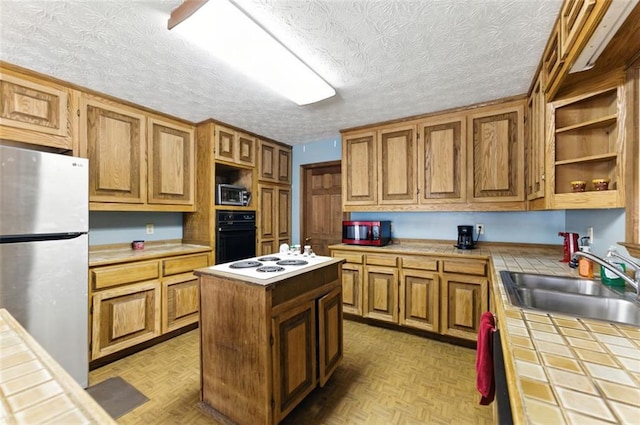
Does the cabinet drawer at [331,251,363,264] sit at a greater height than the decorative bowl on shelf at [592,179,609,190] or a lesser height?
lesser

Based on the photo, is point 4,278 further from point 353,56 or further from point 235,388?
point 353,56

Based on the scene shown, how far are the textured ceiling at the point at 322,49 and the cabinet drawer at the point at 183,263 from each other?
1536mm

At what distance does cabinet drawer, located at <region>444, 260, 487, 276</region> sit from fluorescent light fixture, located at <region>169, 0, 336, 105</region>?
1.93m

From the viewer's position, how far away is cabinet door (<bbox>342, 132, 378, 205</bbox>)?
3.20m

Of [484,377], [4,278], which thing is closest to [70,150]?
[4,278]

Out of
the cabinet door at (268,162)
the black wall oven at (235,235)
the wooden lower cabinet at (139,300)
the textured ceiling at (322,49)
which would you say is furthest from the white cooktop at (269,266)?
the cabinet door at (268,162)

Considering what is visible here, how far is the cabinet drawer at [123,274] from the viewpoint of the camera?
215 centimetres

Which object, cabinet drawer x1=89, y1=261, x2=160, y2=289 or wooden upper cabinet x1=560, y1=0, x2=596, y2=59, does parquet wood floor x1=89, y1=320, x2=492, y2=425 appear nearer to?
cabinet drawer x1=89, y1=261, x2=160, y2=289

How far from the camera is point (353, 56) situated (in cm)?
179

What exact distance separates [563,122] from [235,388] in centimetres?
258

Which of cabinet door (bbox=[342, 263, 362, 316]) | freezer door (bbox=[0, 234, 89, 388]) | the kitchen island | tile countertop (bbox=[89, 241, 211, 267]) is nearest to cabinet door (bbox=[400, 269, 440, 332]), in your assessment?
cabinet door (bbox=[342, 263, 362, 316])

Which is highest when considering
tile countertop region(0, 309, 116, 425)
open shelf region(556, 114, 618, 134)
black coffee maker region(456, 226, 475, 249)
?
open shelf region(556, 114, 618, 134)

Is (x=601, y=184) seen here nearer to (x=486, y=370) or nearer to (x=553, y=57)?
(x=553, y=57)

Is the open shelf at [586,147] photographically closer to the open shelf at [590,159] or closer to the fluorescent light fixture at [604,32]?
the open shelf at [590,159]
